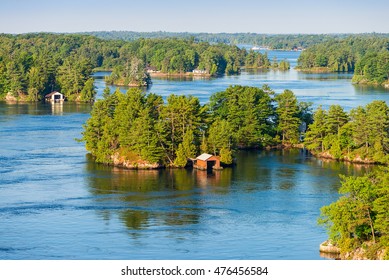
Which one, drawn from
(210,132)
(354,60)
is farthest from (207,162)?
(354,60)

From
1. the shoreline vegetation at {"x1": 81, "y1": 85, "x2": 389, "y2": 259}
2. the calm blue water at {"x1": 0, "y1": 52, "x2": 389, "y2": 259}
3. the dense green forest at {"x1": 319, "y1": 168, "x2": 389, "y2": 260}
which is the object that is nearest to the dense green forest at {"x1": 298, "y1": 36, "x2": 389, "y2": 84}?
the shoreline vegetation at {"x1": 81, "y1": 85, "x2": 389, "y2": 259}

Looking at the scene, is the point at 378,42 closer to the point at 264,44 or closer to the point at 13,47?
the point at 13,47

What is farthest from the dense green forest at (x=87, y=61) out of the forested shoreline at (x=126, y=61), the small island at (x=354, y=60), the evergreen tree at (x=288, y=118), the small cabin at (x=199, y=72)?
the evergreen tree at (x=288, y=118)

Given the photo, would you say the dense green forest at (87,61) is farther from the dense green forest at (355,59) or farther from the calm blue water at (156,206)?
the calm blue water at (156,206)

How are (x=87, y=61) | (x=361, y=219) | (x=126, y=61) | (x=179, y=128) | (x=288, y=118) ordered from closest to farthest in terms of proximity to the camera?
(x=361, y=219) → (x=179, y=128) → (x=288, y=118) → (x=87, y=61) → (x=126, y=61)

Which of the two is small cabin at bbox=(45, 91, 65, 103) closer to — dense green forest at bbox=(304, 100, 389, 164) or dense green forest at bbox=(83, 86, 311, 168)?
dense green forest at bbox=(83, 86, 311, 168)

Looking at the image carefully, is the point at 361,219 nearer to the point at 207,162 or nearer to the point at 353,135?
the point at 207,162


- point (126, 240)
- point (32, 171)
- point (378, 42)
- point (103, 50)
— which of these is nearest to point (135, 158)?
point (32, 171)
